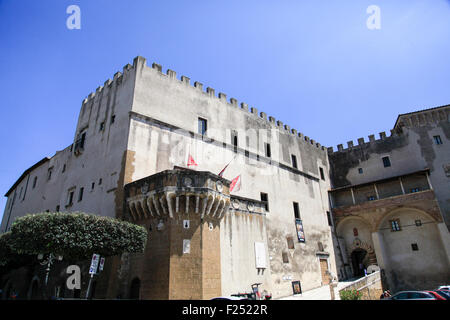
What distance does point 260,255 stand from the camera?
19.8 metres

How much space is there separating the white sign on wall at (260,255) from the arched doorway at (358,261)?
1418cm

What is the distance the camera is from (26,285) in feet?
75.7

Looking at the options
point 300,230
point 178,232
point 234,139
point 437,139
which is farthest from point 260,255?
point 437,139

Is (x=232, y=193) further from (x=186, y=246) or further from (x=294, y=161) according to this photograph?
(x=294, y=161)

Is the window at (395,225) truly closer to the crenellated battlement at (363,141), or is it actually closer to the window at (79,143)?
the crenellated battlement at (363,141)

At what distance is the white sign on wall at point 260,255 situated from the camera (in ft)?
63.8

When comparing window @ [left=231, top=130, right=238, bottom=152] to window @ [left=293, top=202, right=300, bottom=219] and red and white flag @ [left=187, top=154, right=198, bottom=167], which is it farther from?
window @ [left=293, top=202, right=300, bottom=219]

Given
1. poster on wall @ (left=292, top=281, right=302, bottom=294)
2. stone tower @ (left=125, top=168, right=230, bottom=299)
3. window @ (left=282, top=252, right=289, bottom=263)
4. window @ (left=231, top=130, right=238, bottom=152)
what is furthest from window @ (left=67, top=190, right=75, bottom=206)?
poster on wall @ (left=292, top=281, right=302, bottom=294)

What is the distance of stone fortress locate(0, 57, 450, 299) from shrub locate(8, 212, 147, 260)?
7.12 ft

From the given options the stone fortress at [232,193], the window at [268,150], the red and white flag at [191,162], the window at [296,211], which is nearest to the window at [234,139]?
A: the stone fortress at [232,193]

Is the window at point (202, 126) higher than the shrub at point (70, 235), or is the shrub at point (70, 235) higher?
the window at point (202, 126)

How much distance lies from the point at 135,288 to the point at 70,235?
4514mm

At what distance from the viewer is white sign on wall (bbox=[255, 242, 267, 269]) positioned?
19.4m

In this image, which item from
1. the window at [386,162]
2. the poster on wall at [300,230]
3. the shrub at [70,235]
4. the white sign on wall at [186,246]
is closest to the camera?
the shrub at [70,235]
